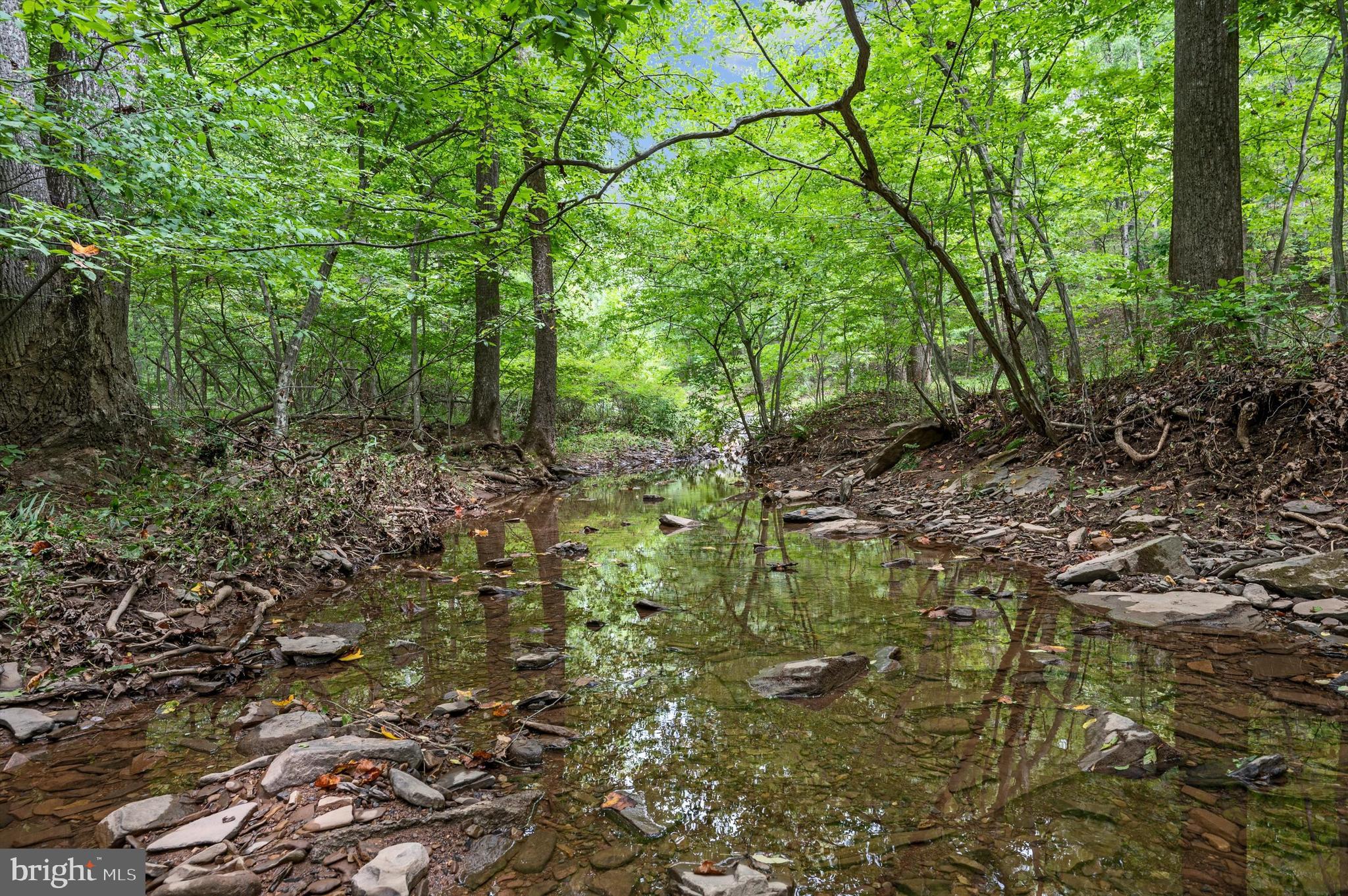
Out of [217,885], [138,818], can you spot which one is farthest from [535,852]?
[138,818]

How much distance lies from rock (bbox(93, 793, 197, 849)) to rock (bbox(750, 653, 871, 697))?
245 centimetres

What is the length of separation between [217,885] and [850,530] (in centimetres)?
668

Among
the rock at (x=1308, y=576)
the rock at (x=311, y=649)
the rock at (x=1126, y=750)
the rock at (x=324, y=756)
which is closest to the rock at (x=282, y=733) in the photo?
the rock at (x=324, y=756)

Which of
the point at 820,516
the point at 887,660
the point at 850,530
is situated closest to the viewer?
the point at 887,660

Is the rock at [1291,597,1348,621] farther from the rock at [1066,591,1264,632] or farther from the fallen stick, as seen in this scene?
the fallen stick

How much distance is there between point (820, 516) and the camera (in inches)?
328

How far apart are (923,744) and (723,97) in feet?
33.2

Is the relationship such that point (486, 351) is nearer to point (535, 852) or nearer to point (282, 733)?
point (282, 733)

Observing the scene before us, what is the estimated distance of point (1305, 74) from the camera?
406 inches

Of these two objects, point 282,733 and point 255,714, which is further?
point 255,714

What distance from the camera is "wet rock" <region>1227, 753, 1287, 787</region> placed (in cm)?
209

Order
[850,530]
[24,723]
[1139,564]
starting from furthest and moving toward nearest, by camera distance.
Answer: [850,530], [1139,564], [24,723]

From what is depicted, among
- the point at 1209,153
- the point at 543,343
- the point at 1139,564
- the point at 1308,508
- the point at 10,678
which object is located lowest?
the point at 10,678

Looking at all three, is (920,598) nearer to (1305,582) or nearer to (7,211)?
(1305,582)
